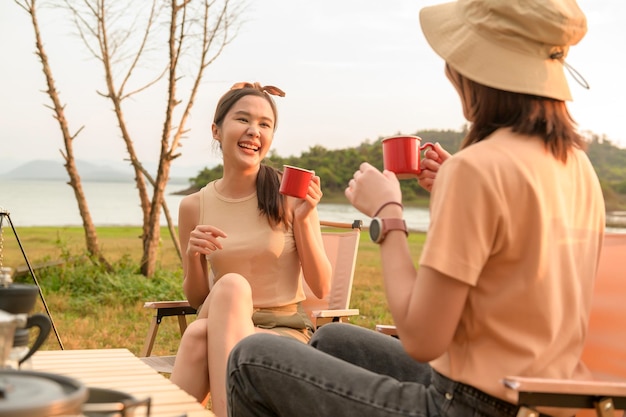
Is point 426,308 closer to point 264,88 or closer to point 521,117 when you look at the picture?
point 521,117

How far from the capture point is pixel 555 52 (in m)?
1.70

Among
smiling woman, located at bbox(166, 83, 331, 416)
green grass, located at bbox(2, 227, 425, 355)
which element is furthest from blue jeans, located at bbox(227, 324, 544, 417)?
green grass, located at bbox(2, 227, 425, 355)

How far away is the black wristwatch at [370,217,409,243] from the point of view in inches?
66.5

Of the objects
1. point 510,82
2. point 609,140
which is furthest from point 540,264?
point 609,140

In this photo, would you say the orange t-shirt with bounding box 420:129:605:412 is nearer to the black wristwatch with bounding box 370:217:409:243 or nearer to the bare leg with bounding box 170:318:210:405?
the black wristwatch with bounding box 370:217:409:243

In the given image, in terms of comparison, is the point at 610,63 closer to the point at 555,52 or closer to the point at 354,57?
the point at 354,57

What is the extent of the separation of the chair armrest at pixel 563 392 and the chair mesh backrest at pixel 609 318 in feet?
2.43

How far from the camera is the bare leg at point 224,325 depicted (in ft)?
8.43

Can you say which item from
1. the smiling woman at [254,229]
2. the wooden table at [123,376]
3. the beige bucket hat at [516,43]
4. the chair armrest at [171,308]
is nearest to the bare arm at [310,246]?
the smiling woman at [254,229]

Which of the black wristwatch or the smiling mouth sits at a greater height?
the smiling mouth

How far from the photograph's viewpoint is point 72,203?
7773 millimetres

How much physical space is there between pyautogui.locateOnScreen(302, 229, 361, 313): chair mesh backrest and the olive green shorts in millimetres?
456

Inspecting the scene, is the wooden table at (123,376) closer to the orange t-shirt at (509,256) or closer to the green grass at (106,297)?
the orange t-shirt at (509,256)

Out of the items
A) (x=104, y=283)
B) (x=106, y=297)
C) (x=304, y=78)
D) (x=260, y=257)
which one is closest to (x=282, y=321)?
(x=260, y=257)
